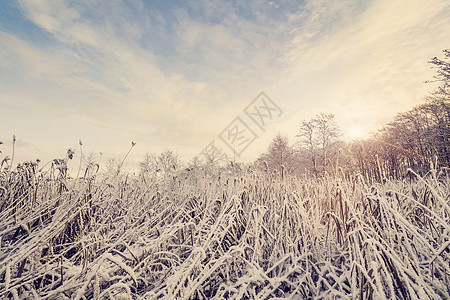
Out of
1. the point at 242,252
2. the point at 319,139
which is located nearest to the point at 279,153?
the point at 319,139

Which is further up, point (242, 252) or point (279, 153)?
point (279, 153)

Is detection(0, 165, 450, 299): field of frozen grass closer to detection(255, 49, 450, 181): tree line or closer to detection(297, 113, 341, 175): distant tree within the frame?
detection(255, 49, 450, 181): tree line

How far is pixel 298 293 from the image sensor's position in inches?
63.0

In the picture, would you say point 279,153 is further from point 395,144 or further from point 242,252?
point 242,252

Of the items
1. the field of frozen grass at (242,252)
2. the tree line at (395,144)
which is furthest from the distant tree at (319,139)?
the field of frozen grass at (242,252)

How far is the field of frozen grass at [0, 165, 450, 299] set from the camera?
4.46ft

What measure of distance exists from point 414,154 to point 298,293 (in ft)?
67.8

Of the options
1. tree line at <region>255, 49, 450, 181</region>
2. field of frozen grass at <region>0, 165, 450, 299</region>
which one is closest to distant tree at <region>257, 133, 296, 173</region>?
tree line at <region>255, 49, 450, 181</region>

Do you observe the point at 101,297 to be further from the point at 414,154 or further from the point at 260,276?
the point at 414,154

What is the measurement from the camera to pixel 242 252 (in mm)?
1774

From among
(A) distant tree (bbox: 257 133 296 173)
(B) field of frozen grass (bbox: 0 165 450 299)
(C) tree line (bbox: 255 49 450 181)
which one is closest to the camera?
(B) field of frozen grass (bbox: 0 165 450 299)

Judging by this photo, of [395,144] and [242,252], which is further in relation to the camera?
[395,144]

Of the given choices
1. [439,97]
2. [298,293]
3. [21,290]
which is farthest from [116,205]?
[439,97]

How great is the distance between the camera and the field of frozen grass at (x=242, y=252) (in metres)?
1.36
